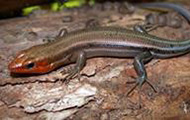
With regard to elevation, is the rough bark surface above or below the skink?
below

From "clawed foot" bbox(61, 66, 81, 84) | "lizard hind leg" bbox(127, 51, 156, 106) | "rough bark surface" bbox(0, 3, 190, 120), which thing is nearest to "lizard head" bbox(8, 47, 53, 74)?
"rough bark surface" bbox(0, 3, 190, 120)

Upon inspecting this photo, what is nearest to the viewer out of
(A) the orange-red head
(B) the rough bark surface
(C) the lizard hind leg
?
(B) the rough bark surface

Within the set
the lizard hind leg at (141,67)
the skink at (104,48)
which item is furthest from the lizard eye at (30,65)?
the lizard hind leg at (141,67)

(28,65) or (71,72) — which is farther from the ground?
(28,65)

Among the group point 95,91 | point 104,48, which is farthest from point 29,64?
point 104,48

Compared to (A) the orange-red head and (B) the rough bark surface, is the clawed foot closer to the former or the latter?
(B) the rough bark surface

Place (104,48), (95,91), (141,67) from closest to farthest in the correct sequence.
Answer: (95,91) < (141,67) < (104,48)

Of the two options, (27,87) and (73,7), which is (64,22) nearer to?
(73,7)

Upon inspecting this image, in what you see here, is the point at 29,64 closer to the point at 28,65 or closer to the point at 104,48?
the point at 28,65

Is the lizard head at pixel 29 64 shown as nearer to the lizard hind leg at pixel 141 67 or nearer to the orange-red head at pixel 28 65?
the orange-red head at pixel 28 65
